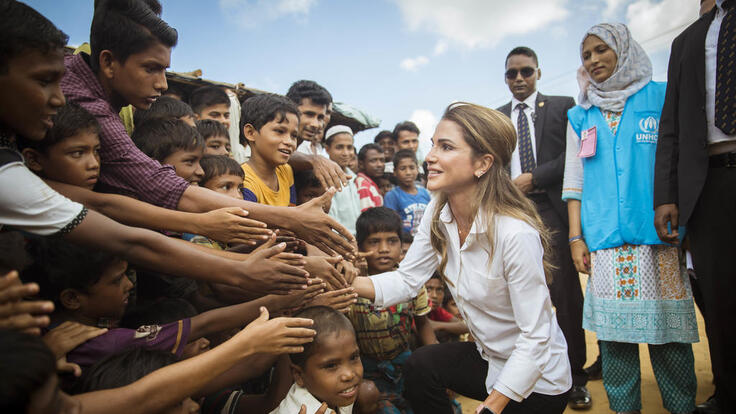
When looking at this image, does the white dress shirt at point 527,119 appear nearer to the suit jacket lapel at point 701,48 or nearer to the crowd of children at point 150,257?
the suit jacket lapel at point 701,48

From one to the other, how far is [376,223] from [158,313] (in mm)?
1920

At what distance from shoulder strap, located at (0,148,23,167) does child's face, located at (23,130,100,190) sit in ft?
1.29

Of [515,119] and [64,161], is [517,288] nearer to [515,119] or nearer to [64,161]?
[64,161]

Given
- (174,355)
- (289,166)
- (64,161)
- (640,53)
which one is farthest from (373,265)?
(640,53)

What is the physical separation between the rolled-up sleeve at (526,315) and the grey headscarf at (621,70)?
5.81 ft

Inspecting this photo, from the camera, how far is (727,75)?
8.04 feet

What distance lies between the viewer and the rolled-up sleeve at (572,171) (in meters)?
3.50

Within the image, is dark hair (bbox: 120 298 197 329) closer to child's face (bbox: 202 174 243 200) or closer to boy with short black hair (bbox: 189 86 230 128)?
child's face (bbox: 202 174 243 200)

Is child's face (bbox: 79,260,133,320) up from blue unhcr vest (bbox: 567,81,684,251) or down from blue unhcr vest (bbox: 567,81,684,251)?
down

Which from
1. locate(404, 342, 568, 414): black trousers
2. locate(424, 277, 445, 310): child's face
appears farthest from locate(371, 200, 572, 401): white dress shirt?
locate(424, 277, 445, 310): child's face

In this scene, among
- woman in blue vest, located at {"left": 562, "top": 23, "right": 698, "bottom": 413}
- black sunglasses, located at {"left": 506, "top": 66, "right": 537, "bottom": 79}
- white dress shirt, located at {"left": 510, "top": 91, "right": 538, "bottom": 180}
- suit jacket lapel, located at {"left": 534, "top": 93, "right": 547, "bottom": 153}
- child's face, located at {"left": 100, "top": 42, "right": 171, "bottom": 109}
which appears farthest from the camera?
black sunglasses, located at {"left": 506, "top": 66, "right": 537, "bottom": 79}

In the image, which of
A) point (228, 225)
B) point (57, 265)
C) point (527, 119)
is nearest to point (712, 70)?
point (527, 119)

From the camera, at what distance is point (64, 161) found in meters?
1.92

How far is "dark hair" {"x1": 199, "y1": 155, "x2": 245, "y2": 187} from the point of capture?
9.41ft
